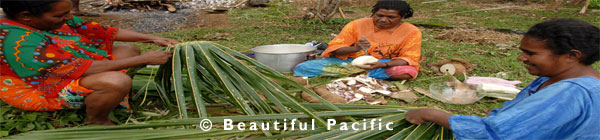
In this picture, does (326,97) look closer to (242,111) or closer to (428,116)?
(242,111)

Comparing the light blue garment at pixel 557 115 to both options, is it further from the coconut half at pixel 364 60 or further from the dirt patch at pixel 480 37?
the dirt patch at pixel 480 37

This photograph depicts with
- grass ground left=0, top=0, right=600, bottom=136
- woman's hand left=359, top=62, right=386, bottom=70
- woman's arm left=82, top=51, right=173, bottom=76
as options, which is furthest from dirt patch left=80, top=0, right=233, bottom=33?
woman's arm left=82, top=51, right=173, bottom=76

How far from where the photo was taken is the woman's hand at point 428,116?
162 cm

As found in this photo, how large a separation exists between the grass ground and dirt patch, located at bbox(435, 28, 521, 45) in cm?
8

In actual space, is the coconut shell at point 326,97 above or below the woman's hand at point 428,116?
below

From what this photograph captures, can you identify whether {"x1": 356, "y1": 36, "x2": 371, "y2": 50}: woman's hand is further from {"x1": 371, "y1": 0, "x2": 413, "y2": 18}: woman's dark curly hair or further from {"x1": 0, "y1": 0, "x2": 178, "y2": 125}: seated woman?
{"x1": 0, "y1": 0, "x2": 178, "y2": 125}: seated woman

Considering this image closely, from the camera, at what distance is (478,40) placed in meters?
4.57

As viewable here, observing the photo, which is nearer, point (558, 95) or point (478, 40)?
point (558, 95)

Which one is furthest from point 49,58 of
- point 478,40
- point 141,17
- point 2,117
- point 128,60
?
point 141,17

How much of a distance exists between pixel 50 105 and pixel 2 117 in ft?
1.08

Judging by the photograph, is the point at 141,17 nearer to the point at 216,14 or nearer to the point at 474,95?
the point at 216,14

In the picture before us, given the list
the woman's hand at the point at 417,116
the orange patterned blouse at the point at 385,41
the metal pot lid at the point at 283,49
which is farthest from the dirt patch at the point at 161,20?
the woman's hand at the point at 417,116

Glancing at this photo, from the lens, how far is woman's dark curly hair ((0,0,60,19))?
1790mm

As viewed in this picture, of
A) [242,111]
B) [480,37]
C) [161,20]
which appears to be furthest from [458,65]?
[161,20]
